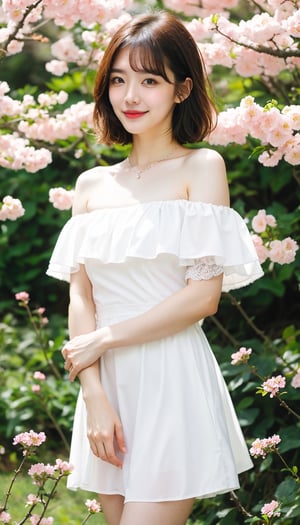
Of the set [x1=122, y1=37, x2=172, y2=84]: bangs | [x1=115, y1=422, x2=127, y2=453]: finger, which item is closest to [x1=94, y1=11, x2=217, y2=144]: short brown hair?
[x1=122, y1=37, x2=172, y2=84]: bangs

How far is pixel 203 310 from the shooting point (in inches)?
85.7

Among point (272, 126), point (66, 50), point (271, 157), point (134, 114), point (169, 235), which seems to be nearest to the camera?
point (169, 235)

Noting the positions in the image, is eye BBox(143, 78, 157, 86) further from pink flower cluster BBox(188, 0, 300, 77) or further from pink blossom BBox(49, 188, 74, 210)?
pink blossom BBox(49, 188, 74, 210)

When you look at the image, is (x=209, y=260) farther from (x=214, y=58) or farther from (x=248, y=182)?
(x=248, y=182)

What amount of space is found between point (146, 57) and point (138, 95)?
10cm

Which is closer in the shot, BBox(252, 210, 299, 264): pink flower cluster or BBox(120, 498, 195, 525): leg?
BBox(120, 498, 195, 525): leg

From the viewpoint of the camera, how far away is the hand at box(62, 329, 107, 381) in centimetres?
219

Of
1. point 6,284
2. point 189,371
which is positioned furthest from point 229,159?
point 189,371

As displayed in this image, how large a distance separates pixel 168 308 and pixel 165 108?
0.53 meters

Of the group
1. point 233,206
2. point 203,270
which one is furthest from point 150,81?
point 233,206

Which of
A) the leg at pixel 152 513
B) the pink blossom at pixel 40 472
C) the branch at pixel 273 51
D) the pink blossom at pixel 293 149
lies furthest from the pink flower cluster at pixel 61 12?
the leg at pixel 152 513

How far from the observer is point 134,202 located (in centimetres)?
229

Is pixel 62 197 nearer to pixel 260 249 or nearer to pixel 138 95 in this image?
pixel 260 249

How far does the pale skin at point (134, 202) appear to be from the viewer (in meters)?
2.14
